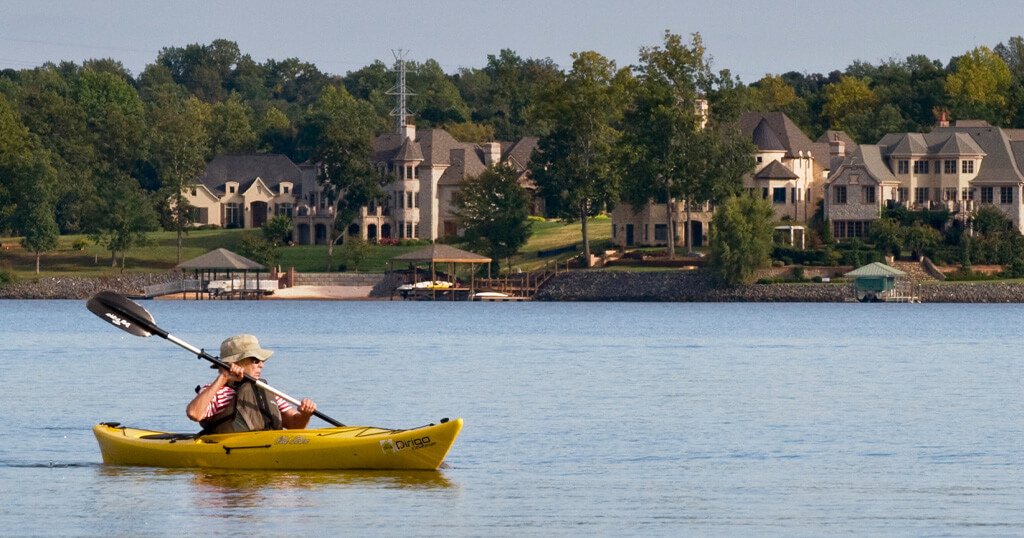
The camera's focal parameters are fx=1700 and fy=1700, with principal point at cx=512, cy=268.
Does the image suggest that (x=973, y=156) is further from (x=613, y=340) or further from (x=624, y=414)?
(x=624, y=414)

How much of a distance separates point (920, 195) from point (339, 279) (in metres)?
38.6

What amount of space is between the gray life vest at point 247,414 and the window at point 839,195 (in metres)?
88.4

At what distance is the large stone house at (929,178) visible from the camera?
353 feet

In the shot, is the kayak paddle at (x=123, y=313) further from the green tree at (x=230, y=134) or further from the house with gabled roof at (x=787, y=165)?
the green tree at (x=230, y=134)

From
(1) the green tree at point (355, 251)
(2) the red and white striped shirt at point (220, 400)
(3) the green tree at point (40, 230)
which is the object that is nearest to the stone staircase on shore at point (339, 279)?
(1) the green tree at point (355, 251)

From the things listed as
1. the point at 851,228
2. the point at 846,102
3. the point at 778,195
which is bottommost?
the point at 851,228

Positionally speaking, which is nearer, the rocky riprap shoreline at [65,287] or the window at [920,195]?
the rocky riprap shoreline at [65,287]

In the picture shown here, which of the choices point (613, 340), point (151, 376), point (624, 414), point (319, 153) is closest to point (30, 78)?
point (319, 153)

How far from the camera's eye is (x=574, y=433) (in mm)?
31344

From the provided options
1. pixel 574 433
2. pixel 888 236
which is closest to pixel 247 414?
pixel 574 433

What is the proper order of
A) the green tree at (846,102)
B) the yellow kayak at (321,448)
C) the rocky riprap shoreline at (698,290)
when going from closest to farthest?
1. the yellow kayak at (321,448)
2. the rocky riprap shoreline at (698,290)
3. the green tree at (846,102)

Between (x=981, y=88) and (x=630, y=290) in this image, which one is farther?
(x=981, y=88)

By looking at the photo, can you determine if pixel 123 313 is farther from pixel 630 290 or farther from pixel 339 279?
pixel 339 279

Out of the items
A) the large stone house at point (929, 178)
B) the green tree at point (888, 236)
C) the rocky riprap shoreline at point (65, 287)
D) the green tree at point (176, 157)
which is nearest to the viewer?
the green tree at point (888, 236)
